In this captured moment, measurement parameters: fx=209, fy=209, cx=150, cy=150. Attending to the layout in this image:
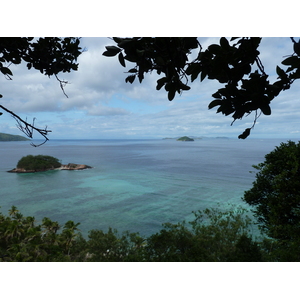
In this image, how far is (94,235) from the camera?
5168 mm

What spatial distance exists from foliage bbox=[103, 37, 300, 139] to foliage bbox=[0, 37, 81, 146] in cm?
81

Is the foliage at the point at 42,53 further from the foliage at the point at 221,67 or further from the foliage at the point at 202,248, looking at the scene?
the foliage at the point at 202,248

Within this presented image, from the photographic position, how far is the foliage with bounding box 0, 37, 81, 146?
4.47 feet

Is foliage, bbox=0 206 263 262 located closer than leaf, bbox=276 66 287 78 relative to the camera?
No

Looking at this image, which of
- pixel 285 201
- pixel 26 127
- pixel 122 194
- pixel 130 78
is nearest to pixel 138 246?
pixel 285 201

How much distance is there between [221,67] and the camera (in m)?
0.71

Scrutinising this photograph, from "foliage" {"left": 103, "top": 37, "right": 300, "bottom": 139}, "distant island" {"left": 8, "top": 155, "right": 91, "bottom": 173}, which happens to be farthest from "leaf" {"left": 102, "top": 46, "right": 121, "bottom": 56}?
"distant island" {"left": 8, "top": 155, "right": 91, "bottom": 173}

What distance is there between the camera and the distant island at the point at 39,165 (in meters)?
18.5

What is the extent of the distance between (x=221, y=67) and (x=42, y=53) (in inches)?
50.9

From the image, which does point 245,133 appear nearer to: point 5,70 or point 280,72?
point 280,72

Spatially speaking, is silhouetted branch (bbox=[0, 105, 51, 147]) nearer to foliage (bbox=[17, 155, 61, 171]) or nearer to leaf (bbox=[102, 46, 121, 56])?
leaf (bbox=[102, 46, 121, 56])
